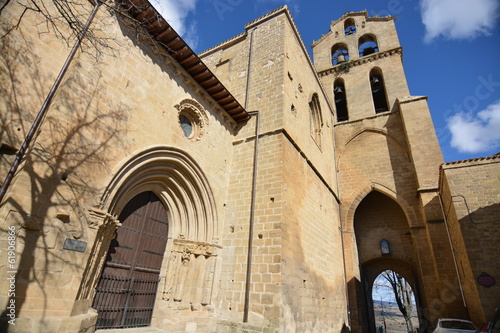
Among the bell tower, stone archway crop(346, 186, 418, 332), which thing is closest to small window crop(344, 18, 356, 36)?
the bell tower

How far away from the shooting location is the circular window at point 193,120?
6.49m

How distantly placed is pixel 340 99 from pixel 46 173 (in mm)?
15279

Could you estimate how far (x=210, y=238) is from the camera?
621 cm

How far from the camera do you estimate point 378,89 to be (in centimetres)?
1495

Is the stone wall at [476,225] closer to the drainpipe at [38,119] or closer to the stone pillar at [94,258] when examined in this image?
the stone pillar at [94,258]

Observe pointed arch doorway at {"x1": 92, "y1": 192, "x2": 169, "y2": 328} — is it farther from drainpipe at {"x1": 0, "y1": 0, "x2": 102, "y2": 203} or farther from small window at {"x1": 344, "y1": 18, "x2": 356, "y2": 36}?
small window at {"x1": 344, "y1": 18, "x2": 356, "y2": 36}

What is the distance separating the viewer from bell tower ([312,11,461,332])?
32.7 ft

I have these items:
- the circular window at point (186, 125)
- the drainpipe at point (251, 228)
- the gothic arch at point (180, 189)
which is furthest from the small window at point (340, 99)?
the gothic arch at point (180, 189)

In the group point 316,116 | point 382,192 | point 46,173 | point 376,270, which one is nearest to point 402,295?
point 376,270

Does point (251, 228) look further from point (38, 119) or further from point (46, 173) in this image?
point (38, 119)

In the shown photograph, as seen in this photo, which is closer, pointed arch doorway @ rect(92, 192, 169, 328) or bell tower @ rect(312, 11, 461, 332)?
pointed arch doorway @ rect(92, 192, 169, 328)

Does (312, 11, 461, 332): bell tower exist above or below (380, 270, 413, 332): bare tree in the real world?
above

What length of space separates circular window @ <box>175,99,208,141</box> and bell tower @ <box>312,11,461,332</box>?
25.6 feet

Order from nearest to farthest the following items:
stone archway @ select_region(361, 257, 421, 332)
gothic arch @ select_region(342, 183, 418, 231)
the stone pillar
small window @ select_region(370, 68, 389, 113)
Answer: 1. the stone pillar
2. gothic arch @ select_region(342, 183, 418, 231)
3. stone archway @ select_region(361, 257, 421, 332)
4. small window @ select_region(370, 68, 389, 113)
